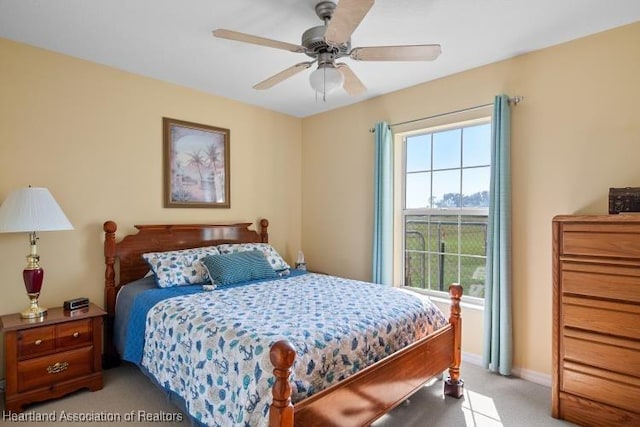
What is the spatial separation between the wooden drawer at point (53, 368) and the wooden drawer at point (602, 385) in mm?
3278

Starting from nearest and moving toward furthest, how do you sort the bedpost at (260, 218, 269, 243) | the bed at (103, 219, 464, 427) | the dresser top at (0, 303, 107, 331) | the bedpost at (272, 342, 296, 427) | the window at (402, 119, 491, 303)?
the bedpost at (272, 342, 296, 427) < the bed at (103, 219, 464, 427) < the dresser top at (0, 303, 107, 331) < the window at (402, 119, 491, 303) < the bedpost at (260, 218, 269, 243)

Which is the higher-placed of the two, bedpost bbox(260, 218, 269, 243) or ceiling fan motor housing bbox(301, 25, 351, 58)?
ceiling fan motor housing bbox(301, 25, 351, 58)

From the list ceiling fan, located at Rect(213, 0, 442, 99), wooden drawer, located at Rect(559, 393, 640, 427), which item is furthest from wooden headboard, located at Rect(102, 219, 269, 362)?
wooden drawer, located at Rect(559, 393, 640, 427)

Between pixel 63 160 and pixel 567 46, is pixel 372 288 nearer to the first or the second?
pixel 567 46

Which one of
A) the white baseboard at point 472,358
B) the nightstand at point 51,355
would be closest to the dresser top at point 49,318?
the nightstand at point 51,355

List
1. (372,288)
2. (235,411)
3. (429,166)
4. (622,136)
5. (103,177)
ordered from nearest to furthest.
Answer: (235,411)
(622,136)
(372,288)
(103,177)
(429,166)

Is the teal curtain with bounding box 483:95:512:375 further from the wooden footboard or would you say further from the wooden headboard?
the wooden headboard

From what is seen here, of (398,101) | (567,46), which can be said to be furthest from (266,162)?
(567,46)

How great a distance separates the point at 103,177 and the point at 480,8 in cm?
313

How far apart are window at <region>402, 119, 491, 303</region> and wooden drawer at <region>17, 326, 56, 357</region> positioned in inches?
120

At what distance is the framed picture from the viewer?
3463mm

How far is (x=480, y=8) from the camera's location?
7.19 ft

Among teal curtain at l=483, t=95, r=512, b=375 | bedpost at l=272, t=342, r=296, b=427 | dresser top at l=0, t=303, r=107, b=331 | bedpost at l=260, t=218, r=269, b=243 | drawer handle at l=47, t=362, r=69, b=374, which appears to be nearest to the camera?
bedpost at l=272, t=342, r=296, b=427

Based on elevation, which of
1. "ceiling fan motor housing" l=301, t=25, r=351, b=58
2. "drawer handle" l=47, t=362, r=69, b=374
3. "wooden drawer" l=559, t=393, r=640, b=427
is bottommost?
"wooden drawer" l=559, t=393, r=640, b=427
